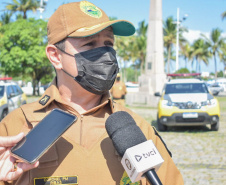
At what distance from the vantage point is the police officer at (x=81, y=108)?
5.07 feet

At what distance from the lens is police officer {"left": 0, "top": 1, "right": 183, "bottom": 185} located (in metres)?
1.55

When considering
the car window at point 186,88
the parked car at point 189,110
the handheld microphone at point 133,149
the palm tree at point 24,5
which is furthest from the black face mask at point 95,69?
the palm tree at point 24,5

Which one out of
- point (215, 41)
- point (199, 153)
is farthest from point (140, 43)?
point (199, 153)

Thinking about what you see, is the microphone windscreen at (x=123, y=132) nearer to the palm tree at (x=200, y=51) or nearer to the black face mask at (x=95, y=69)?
→ the black face mask at (x=95, y=69)

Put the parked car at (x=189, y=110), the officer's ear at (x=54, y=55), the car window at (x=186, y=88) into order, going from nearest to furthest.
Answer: the officer's ear at (x=54, y=55), the parked car at (x=189, y=110), the car window at (x=186, y=88)

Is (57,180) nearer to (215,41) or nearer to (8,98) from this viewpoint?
(8,98)

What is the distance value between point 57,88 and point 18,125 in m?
0.34

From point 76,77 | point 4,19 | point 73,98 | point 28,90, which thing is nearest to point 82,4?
point 76,77

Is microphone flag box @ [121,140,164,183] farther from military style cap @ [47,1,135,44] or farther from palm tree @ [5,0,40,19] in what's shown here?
palm tree @ [5,0,40,19]

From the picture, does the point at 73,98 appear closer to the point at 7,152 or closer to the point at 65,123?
the point at 65,123

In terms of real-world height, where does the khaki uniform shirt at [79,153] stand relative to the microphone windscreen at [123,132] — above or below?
below

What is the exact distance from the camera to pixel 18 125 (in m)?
1.63

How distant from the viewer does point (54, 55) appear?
1835mm

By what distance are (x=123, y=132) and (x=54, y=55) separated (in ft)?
2.17
